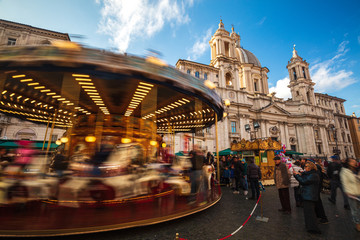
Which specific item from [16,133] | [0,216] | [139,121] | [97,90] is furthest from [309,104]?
[16,133]

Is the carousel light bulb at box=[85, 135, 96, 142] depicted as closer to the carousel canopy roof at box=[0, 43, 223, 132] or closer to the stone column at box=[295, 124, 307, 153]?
the carousel canopy roof at box=[0, 43, 223, 132]

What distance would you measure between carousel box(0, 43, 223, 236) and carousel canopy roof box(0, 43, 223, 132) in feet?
0.09

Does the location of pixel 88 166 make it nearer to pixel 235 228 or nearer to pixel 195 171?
pixel 195 171

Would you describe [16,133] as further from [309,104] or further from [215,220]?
[309,104]

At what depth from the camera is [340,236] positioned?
4027 millimetres

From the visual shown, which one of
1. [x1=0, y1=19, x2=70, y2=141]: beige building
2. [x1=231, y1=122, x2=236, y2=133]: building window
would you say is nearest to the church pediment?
[x1=231, y1=122, x2=236, y2=133]: building window

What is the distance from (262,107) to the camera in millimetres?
39094

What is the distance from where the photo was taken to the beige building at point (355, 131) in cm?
5386

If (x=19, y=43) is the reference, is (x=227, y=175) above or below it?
below

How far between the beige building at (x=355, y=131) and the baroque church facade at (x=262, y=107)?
2.37 m

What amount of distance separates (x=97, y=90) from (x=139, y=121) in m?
4.10

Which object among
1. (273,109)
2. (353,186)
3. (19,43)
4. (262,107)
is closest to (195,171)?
(353,186)

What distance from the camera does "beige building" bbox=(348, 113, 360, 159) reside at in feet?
177

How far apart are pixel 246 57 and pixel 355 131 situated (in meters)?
45.3
